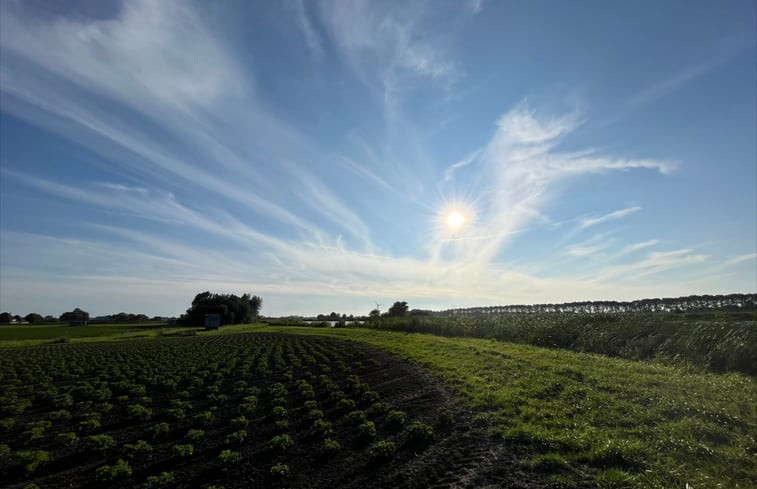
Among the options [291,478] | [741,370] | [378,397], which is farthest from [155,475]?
[741,370]

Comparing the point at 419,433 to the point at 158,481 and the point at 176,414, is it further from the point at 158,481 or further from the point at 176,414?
the point at 176,414

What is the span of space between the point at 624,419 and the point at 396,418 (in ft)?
24.0

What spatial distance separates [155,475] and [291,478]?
3.75 metres

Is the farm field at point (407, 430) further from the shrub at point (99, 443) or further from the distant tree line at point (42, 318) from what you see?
A: the distant tree line at point (42, 318)

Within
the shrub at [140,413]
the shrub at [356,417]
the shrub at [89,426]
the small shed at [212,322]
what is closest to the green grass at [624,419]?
the shrub at [356,417]

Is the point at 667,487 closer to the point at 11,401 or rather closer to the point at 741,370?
the point at 741,370

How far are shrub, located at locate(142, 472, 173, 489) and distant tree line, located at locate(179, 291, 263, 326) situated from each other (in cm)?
12008

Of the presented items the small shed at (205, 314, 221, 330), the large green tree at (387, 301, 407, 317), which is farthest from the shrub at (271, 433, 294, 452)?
the large green tree at (387, 301, 407, 317)

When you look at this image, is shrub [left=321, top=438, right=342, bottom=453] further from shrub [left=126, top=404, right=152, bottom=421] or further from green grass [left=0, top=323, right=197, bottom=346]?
green grass [left=0, top=323, right=197, bottom=346]

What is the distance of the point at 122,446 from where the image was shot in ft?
38.7

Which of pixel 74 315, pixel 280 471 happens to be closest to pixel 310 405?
pixel 280 471

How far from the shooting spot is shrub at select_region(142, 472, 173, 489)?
8906 millimetres

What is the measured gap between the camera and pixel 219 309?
119938 millimetres

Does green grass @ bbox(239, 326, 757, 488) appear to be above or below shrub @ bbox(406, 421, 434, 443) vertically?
above
